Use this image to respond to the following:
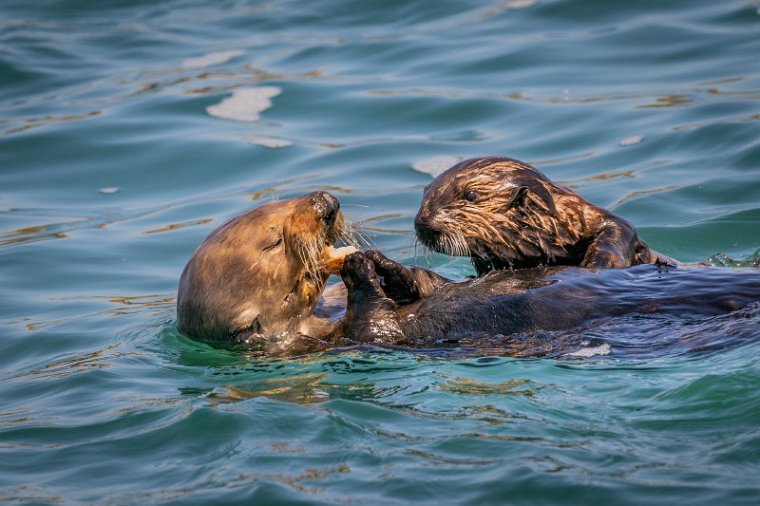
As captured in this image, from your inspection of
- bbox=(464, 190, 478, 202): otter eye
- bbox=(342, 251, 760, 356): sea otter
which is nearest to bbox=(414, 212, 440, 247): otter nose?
bbox=(464, 190, 478, 202): otter eye

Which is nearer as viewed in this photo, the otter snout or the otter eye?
the otter snout

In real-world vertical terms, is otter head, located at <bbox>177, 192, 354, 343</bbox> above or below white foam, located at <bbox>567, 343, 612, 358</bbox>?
above

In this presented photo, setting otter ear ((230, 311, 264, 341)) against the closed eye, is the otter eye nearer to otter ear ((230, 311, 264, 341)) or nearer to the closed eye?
the closed eye

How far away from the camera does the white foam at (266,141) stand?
1013 cm

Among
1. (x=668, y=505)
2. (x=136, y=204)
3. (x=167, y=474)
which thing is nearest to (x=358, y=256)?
(x=167, y=474)

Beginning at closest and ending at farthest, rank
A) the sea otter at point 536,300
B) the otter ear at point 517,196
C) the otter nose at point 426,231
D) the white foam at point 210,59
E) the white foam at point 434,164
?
the sea otter at point 536,300, the otter nose at point 426,231, the otter ear at point 517,196, the white foam at point 434,164, the white foam at point 210,59

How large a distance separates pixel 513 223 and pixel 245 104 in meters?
6.06

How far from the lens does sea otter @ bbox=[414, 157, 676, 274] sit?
5711 millimetres

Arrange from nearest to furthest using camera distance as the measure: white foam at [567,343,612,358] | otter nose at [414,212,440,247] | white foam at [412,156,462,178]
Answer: white foam at [567,343,612,358] < otter nose at [414,212,440,247] < white foam at [412,156,462,178]

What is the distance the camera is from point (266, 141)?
10.2m

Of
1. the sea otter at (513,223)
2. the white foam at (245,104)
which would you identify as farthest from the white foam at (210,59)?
the sea otter at (513,223)

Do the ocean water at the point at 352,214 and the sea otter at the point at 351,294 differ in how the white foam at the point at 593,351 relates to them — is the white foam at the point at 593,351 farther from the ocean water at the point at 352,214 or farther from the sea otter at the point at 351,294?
the sea otter at the point at 351,294

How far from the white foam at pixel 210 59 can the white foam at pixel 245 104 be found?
3.35 ft

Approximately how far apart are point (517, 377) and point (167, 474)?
1565mm
